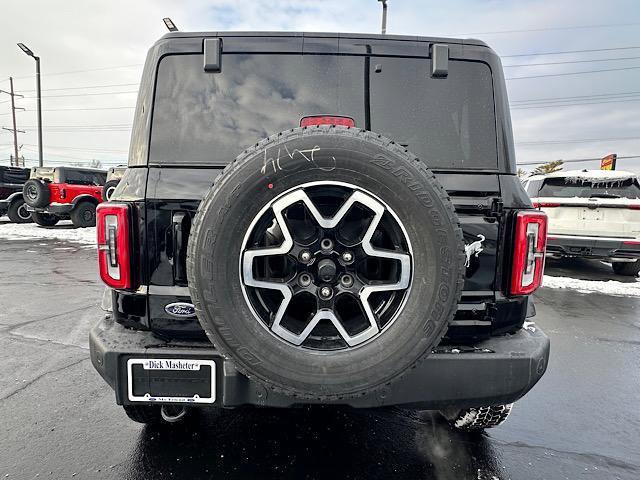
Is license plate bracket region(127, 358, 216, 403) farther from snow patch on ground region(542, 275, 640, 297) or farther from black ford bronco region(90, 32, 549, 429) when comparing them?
snow patch on ground region(542, 275, 640, 297)

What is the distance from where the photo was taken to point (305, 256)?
1.62 meters

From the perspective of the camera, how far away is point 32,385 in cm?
296

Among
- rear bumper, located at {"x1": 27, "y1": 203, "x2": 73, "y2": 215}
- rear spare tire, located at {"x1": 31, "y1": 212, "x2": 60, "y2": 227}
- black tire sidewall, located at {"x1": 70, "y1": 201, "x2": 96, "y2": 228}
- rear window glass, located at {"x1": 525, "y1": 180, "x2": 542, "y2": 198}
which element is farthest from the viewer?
rear spare tire, located at {"x1": 31, "y1": 212, "x2": 60, "y2": 227}

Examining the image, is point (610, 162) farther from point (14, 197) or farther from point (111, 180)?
point (14, 197)

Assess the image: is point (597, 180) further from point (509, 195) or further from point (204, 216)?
point (204, 216)

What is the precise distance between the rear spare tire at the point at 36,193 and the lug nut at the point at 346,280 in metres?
14.7

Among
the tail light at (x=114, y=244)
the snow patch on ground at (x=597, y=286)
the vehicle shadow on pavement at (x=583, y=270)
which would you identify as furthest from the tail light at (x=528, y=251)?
the vehicle shadow on pavement at (x=583, y=270)

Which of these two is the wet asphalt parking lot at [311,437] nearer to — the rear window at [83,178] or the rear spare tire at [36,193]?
the rear spare tire at [36,193]

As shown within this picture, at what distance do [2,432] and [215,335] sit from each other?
1.90m

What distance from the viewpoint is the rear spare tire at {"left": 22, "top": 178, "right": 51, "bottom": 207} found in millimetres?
12883

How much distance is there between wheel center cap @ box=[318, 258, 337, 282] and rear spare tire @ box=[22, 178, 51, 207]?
579 inches

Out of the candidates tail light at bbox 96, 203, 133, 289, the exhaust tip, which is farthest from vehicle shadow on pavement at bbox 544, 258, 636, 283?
tail light at bbox 96, 203, 133, 289

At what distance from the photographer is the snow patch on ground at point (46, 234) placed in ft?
38.5

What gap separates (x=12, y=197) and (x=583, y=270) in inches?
733
